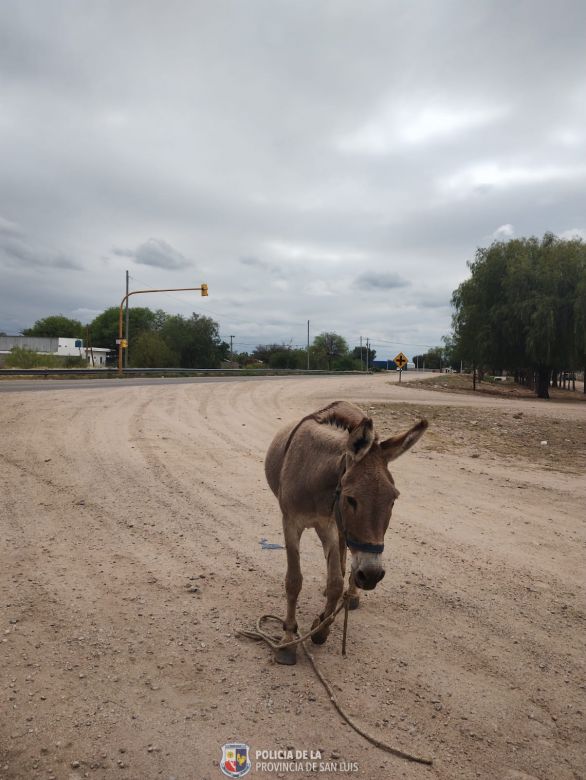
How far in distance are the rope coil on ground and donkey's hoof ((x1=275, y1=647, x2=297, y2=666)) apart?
5cm

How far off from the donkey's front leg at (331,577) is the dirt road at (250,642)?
0.17 metres

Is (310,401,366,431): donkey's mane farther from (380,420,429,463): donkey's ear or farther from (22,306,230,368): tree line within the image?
(22,306,230,368): tree line

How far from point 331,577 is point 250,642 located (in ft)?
2.93

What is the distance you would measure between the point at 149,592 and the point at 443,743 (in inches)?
111

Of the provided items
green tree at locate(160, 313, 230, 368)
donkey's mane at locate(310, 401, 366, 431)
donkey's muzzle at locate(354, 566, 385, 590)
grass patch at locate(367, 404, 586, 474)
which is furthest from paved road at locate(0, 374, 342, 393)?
green tree at locate(160, 313, 230, 368)

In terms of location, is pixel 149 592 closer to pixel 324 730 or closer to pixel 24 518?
pixel 324 730

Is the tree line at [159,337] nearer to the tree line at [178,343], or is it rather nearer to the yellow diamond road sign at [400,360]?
Result: the tree line at [178,343]

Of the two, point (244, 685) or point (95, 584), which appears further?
point (95, 584)

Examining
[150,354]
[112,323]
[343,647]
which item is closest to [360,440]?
[343,647]

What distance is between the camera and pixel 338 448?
339 cm

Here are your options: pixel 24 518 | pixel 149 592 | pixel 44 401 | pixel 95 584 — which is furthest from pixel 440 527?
pixel 44 401

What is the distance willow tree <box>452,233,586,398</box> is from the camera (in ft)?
95.7

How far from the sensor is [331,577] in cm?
369

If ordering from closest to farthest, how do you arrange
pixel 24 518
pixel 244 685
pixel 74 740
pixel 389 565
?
1. pixel 74 740
2. pixel 244 685
3. pixel 389 565
4. pixel 24 518
